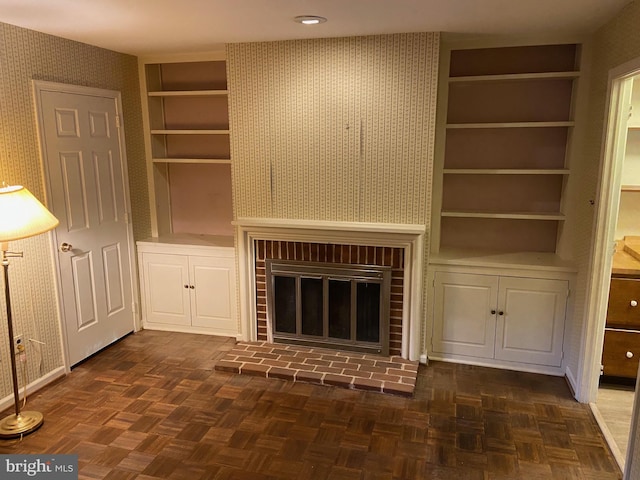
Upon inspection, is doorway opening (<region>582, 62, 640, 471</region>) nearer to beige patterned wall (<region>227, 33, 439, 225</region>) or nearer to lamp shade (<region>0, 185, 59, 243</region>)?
beige patterned wall (<region>227, 33, 439, 225</region>)

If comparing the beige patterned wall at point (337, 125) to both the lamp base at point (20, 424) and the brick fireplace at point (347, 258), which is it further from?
the lamp base at point (20, 424)

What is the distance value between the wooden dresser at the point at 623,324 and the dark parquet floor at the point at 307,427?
374 millimetres

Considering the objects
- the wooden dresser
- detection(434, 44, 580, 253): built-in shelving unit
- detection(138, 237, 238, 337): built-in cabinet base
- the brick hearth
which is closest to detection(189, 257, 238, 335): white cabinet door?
detection(138, 237, 238, 337): built-in cabinet base

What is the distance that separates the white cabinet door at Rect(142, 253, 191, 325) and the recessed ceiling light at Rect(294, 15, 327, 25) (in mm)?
2127

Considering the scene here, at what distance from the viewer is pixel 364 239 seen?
11.2 ft

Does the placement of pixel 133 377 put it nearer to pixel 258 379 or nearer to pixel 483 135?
pixel 258 379

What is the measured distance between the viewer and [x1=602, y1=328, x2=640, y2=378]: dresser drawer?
3146 millimetres

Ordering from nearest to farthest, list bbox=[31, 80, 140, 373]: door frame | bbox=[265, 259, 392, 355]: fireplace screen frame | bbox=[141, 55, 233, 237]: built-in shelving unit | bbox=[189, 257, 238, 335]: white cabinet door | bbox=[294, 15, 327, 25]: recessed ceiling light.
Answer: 1. bbox=[294, 15, 327, 25]: recessed ceiling light
2. bbox=[31, 80, 140, 373]: door frame
3. bbox=[265, 259, 392, 355]: fireplace screen frame
4. bbox=[189, 257, 238, 335]: white cabinet door
5. bbox=[141, 55, 233, 237]: built-in shelving unit

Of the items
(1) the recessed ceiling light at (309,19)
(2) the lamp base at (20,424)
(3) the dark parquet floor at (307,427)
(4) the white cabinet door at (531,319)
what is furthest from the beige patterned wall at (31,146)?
(4) the white cabinet door at (531,319)

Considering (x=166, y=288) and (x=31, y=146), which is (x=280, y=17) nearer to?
(x=31, y=146)

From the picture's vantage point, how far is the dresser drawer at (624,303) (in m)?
3.11

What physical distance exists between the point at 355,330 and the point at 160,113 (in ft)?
8.36

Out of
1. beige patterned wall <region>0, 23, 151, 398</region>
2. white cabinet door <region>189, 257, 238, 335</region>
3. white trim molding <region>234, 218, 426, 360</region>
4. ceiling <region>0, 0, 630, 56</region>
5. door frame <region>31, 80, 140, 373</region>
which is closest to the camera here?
ceiling <region>0, 0, 630, 56</region>

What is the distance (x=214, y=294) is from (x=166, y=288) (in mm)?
450
